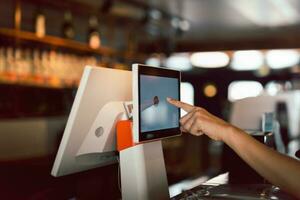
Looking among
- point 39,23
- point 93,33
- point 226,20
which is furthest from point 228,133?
point 226,20

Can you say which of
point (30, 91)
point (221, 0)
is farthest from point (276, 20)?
point (30, 91)

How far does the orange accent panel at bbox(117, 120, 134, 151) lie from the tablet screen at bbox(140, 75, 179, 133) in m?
0.12

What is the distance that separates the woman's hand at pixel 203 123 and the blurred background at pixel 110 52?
103 centimetres

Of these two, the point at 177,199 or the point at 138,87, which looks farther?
the point at 177,199

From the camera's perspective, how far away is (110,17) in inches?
251

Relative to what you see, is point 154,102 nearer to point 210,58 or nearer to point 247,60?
point 210,58

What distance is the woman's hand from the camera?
4.99 ft

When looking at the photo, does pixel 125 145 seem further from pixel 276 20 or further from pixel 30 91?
pixel 276 20

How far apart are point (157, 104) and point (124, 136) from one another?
0.19 m

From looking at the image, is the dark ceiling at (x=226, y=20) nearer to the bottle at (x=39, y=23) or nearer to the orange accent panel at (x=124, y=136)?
the bottle at (x=39, y=23)

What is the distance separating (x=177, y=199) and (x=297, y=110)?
3.48 metres

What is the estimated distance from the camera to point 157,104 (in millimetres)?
1600

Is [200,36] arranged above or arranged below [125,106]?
above

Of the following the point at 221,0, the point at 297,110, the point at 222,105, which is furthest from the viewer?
the point at 222,105
